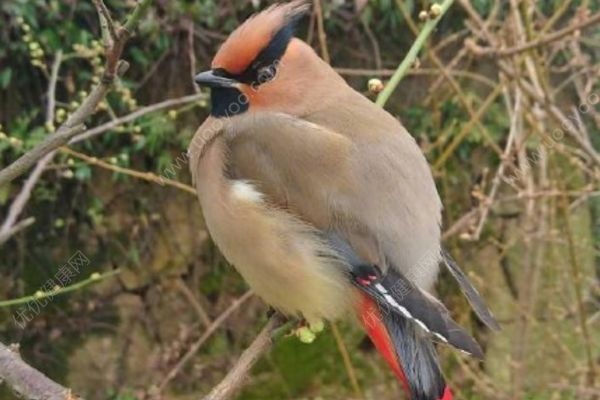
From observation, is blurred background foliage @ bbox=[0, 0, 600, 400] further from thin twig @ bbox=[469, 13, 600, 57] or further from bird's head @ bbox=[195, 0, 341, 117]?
bird's head @ bbox=[195, 0, 341, 117]

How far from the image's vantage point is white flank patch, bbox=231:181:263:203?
7.86 feet

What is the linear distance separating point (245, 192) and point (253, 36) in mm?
358

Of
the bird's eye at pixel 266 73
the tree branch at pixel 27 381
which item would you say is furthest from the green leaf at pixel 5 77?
the tree branch at pixel 27 381

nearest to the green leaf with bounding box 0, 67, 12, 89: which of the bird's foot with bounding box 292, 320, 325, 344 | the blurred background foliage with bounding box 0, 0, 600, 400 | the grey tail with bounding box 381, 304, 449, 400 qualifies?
the blurred background foliage with bounding box 0, 0, 600, 400

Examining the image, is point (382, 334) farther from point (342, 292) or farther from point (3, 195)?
point (3, 195)

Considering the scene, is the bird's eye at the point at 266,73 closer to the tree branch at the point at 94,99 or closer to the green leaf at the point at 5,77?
the tree branch at the point at 94,99

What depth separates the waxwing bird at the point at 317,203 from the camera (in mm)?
2334

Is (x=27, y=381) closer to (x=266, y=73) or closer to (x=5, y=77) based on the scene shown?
(x=266, y=73)

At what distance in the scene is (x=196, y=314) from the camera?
498 centimetres

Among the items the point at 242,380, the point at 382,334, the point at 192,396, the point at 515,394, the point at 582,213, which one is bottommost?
the point at 192,396

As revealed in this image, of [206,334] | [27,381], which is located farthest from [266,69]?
[206,334]

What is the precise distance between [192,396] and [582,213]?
2061 mm

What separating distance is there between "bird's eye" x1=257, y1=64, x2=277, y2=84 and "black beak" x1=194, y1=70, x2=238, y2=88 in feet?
0.22

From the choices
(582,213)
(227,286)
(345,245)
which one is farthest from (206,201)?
(582,213)
